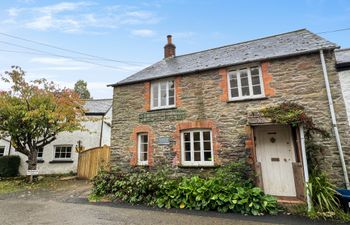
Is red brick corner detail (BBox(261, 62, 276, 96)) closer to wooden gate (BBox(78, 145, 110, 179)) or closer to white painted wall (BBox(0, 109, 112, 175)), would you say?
wooden gate (BBox(78, 145, 110, 179))

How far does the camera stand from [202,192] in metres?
6.75

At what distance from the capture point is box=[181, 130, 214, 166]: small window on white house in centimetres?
854

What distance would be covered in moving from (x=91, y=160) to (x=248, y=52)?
1207 cm

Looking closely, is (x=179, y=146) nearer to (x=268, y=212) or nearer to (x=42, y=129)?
(x=268, y=212)

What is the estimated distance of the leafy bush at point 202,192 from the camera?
6.21 metres

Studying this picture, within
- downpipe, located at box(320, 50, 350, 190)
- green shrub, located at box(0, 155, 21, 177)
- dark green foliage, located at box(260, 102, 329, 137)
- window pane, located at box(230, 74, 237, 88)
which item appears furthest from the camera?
green shrub, located at box(0, 155, 21, 177)

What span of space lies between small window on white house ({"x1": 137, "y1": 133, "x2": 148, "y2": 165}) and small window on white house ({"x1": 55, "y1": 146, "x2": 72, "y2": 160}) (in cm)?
945

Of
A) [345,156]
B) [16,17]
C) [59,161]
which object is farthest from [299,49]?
[59,161]

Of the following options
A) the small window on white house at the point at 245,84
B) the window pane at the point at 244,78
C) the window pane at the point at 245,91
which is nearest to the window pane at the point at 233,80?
the small window on white house at the point at 245,84

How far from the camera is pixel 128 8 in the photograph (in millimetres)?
7824

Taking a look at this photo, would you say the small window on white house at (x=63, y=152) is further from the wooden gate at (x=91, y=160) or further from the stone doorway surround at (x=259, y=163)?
the stone doorway surround at (x=259, y=163)

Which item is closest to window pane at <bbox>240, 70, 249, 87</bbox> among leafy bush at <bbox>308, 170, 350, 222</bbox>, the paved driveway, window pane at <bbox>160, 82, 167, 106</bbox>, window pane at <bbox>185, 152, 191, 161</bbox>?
window pane at <bbox>160, 82, 167, 106</bbox>

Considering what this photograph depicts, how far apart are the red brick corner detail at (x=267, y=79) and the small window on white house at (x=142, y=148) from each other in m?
6.01

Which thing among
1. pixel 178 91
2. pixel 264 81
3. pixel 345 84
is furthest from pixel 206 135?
pixel 345 84
